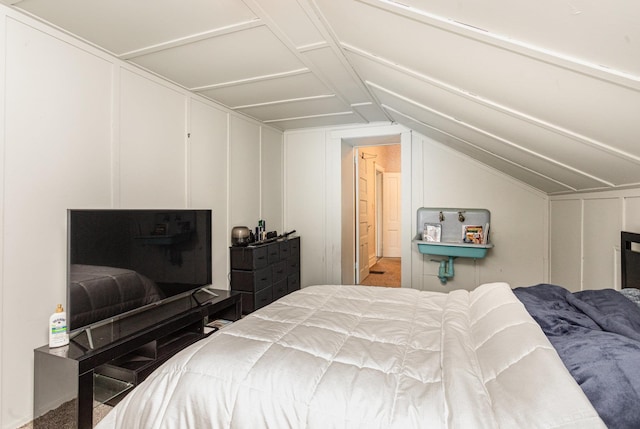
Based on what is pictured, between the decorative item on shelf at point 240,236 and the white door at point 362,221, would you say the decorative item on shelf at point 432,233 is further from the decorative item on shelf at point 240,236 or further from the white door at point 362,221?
the decorative item on shelf at point 240,236

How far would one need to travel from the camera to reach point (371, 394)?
1.04 m

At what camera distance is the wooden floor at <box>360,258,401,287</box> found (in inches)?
204

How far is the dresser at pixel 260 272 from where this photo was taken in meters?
3.37

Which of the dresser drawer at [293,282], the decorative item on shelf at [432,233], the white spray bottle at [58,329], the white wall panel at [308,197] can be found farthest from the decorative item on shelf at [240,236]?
the decorative item on shelf at [432,233]

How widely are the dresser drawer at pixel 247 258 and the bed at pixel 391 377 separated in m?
1.76

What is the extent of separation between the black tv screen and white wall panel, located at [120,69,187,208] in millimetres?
261

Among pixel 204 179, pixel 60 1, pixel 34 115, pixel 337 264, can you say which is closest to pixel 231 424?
pixel 34 115

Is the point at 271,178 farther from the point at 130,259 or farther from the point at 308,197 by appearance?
the point at 130,259

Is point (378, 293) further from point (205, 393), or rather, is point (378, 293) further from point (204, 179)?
point (204, 179)

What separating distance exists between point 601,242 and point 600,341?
1.65 metres

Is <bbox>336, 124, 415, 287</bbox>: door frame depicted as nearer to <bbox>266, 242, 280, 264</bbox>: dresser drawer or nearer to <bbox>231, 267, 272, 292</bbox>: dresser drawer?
<bbox>266, 242, 280, 264</bbox>: dresser drawer

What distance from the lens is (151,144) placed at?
8.68 feet

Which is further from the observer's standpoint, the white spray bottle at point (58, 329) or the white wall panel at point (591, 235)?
the white wall panel at point (591, 235)

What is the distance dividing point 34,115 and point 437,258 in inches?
160
